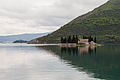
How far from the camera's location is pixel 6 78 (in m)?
55.2

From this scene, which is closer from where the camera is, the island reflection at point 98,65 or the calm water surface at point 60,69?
the calm water surface at point 60,69

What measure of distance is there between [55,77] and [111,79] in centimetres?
1493

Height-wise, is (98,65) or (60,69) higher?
(60,69)

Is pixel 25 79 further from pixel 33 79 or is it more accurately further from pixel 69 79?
pixel 69 79

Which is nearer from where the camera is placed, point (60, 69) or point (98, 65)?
point (60, 69)

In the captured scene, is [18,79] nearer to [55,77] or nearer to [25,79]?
[25,79]

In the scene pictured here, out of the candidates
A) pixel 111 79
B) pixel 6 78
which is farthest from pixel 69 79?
pixel 6 78

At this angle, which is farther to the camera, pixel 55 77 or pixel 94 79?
pixel 55 77

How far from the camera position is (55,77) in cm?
5634

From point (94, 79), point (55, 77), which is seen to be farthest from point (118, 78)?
point (55, 77)

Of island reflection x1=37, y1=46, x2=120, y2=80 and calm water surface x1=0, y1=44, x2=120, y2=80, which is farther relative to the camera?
island reflection x1=37, y1=46, x2=120, y2=80

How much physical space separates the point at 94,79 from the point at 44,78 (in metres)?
13.2

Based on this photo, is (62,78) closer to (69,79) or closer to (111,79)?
(69,79)

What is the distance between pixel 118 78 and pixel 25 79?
24.7 metres
